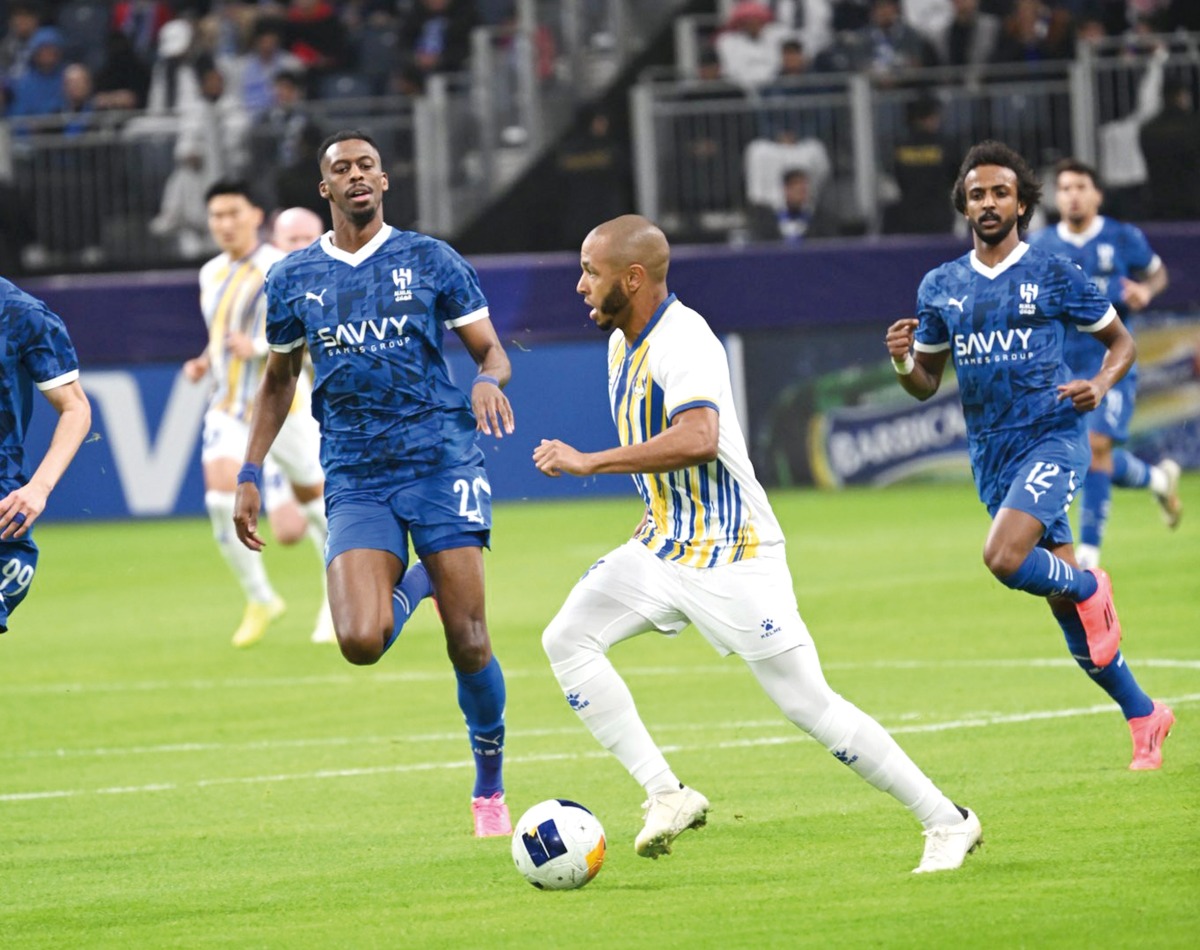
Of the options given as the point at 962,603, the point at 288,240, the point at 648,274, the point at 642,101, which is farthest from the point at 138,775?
the point at 642,101

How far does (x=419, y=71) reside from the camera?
82.6 feet

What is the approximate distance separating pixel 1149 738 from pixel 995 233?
1.99 m

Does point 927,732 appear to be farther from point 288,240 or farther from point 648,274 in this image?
point 288,240

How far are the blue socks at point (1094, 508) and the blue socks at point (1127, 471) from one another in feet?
0.91

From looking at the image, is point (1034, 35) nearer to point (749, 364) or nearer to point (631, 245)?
point (749, 364)

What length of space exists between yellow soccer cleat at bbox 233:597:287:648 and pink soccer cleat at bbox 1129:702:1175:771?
6782mm

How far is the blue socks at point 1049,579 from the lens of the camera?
27.2 feet

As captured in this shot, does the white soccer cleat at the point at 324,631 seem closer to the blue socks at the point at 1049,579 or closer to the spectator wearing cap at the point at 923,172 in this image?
the blue socks at the point at 1049,579

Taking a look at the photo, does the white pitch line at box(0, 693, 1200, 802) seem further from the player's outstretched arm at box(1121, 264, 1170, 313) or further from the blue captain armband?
the player's outstretched arm at box(1121, 264, 1170, 313)

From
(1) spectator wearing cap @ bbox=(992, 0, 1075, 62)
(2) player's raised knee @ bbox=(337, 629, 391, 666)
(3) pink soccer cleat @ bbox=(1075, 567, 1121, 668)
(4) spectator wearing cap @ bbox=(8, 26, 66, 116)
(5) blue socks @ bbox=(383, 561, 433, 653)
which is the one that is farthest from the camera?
(4) spectator wearing cap @ bbox=(8, 26, 66, 116)

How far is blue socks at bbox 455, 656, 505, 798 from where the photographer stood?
8.03 metres

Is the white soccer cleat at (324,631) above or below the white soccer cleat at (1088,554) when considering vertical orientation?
below

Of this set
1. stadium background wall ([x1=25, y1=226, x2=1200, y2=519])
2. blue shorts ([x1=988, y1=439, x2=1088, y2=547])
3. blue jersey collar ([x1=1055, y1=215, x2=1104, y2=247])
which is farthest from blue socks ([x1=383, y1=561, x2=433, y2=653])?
stadium background wall ([x1=25, y1=226, x2=1200, y2=519])

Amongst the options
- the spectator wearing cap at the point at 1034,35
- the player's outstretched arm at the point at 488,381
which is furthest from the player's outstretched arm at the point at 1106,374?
the spectator wearing cap at the point at 1034,35
